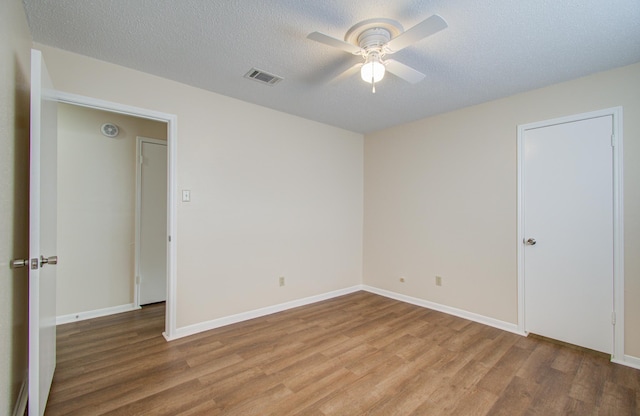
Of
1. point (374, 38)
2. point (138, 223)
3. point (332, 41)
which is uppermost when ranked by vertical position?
point (374, 38)

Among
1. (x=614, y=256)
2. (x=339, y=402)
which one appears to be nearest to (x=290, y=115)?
(x=339, y=402)

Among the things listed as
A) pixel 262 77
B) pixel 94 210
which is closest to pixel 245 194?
pixel 262 77

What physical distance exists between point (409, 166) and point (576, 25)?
2.22 metres

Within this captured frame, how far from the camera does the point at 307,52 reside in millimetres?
2203

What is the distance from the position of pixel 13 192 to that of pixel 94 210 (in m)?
2.01

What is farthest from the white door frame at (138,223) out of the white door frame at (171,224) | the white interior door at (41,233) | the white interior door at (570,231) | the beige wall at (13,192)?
the white interior door at (570,231)

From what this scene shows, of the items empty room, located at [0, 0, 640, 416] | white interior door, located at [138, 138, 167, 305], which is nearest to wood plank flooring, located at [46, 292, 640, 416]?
empty room, located at [0, 0, 640, 416]

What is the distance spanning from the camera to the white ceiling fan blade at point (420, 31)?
1478mm

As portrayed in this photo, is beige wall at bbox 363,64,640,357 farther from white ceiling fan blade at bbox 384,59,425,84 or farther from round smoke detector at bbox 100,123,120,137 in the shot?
round smoke detector at bbox 100,123,120,137

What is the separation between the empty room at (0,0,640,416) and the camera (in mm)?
1770

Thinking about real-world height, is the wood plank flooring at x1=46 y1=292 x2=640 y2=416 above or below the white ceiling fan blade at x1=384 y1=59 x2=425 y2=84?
below

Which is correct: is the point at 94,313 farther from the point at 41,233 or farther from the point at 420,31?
the point at 420,31

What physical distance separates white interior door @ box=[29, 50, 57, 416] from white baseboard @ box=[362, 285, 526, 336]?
3.60 metres

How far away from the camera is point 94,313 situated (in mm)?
3264
